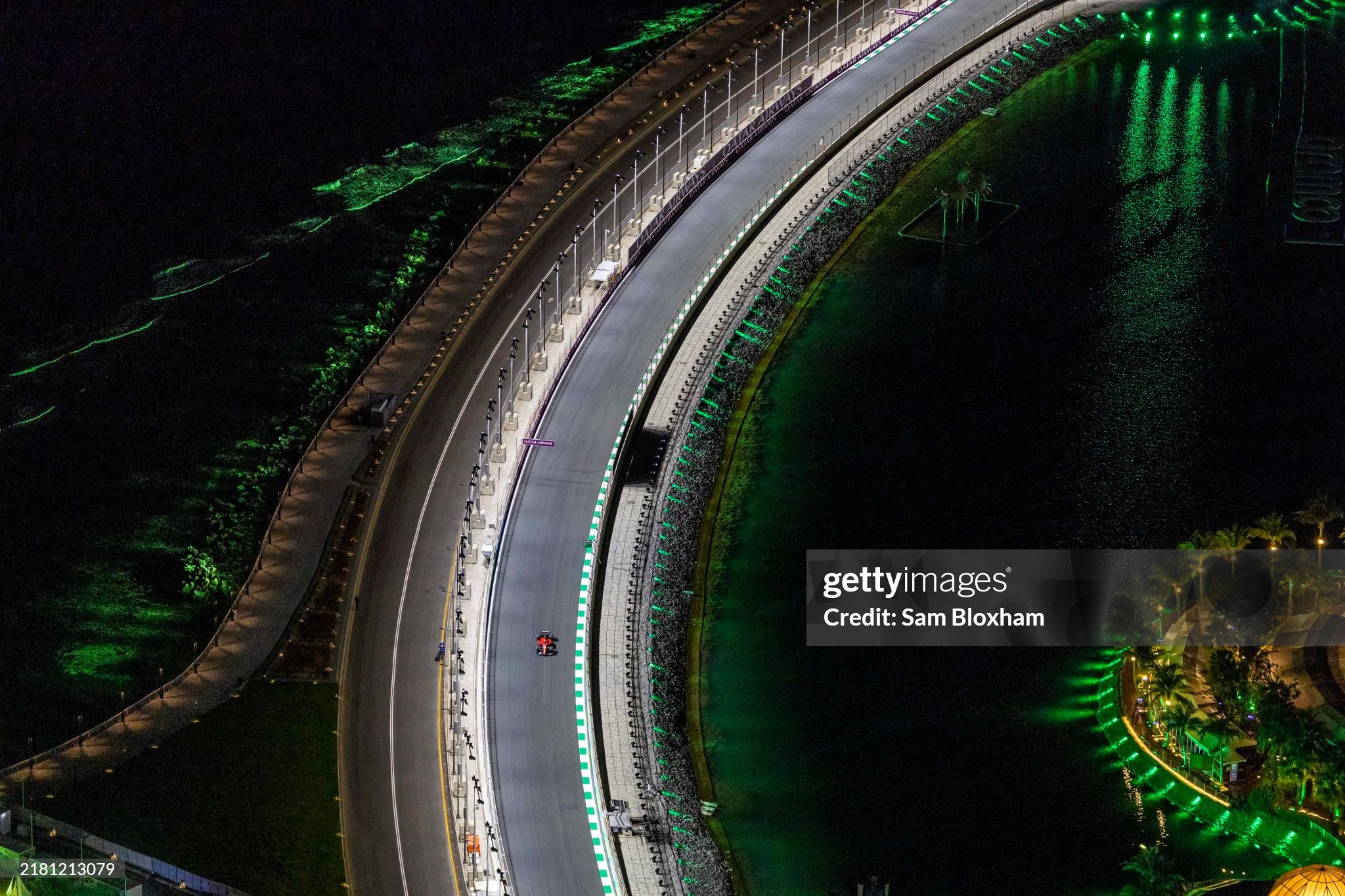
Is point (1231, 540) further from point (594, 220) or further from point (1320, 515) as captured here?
point (594, 220)

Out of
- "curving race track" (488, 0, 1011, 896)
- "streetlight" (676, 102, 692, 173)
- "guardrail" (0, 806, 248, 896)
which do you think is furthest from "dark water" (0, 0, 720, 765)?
"curving race track" (488, 0, 1011, 896)

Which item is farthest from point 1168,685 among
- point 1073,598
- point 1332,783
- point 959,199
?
point 959,199

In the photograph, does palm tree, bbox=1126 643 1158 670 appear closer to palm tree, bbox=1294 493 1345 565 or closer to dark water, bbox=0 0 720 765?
palm tree, bbox=1294 493 1345 565

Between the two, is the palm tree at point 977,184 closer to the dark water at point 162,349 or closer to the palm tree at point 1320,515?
the dark water at point 162,349

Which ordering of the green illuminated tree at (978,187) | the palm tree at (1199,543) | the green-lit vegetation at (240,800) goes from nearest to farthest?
the green-lit vegetation at (240,800) → the palm tree at (1199,543) → the green illuminated tree at (978,187)

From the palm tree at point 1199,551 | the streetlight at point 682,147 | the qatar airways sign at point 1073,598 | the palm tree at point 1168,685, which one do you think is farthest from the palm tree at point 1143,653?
the streetlight at point 682,147

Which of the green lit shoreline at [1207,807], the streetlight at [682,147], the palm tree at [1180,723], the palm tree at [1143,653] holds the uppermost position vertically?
the streetlight at [682,147]

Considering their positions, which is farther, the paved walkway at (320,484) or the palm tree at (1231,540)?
the palm tree at (1231,540)
